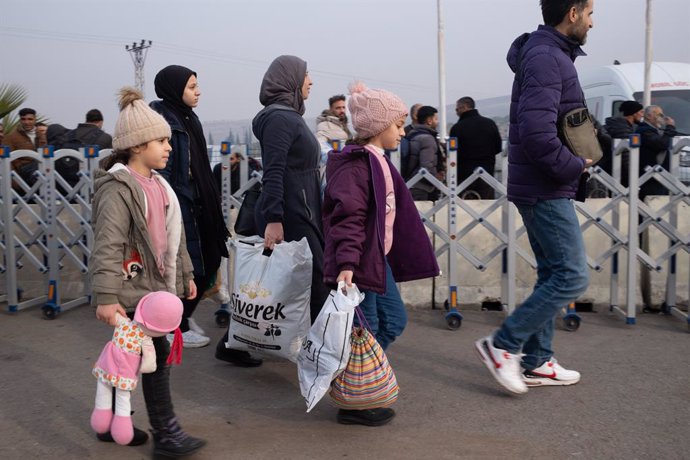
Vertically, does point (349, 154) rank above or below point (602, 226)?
above

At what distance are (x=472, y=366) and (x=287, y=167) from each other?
177cm

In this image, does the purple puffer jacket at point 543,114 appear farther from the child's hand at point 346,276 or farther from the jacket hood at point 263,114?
the jacket hood at point 263,114

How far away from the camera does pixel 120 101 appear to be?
3.54 metres

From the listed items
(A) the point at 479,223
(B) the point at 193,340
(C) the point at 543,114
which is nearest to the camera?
(C) the point at 543,114

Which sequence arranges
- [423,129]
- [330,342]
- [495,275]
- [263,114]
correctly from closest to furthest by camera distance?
[330,342], [263,114], [495,275], [423,129]

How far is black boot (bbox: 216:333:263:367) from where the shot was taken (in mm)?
4965

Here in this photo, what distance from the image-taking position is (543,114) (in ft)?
12.9

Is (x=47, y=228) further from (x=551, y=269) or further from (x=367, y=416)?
(x=551, y=269)

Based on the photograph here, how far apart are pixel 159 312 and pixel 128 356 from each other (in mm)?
254

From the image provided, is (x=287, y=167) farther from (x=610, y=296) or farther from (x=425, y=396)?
(x=610, y=296)

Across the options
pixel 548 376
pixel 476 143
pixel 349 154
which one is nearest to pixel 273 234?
pixel 349 154

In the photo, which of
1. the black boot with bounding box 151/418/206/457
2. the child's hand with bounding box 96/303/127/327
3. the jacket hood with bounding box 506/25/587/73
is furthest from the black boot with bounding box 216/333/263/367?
the jacket hood with bounding box 506/25/587/73

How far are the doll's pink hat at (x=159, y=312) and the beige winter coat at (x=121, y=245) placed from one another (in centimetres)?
11

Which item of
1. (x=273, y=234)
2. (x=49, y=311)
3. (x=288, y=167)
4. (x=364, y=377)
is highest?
(x=288, y=167)
